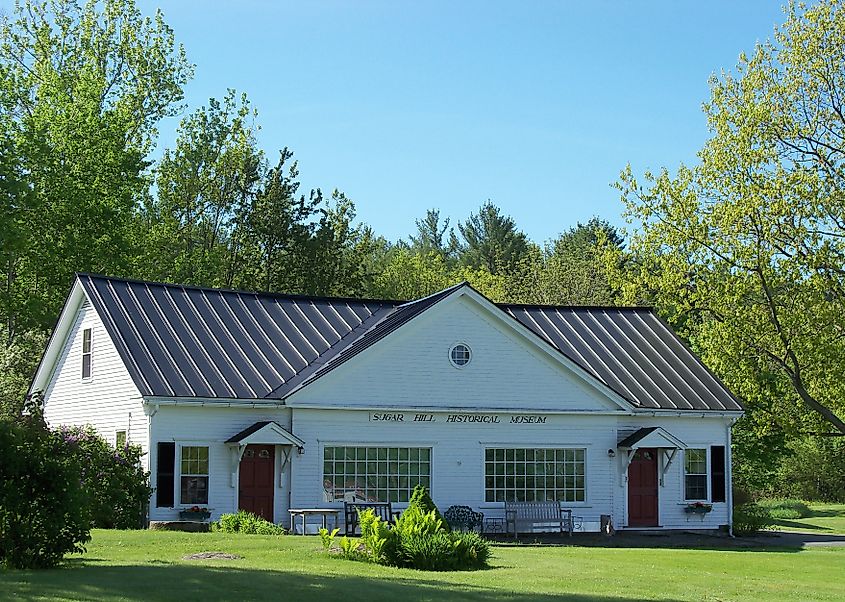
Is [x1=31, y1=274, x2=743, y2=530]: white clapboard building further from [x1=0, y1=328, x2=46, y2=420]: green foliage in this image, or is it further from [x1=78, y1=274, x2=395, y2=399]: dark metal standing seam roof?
[x1=0, y1=328, x2=46, y2=420]: green foliage

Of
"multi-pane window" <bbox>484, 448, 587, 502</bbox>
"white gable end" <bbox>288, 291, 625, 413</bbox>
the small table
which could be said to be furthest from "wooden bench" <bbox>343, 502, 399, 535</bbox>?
"multi-pane window" <bbox>484, 448, 587, 502</bbox>

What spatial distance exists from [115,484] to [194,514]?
6.25 ft

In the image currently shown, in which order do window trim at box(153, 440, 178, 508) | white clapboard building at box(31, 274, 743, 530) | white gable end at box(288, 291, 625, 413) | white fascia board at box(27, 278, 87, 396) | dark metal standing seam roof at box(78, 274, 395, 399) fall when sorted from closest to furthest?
window trim at box(153, 440, 178, 508) < white clapboard building at box(31, 274, 743, 530) < dark metal standing seam roof at box(78, 274, 395, 399) < white gable end at box(288, 291, 625, 413) < white fascia board at box(27, 278, 87, 396)

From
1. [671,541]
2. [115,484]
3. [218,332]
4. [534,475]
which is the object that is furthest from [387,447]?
[671,541]

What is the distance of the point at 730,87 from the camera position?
122 ft

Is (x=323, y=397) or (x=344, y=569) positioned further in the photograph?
(x=323, y=397)

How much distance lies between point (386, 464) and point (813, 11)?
61.8 ft

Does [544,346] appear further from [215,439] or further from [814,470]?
[814,470]

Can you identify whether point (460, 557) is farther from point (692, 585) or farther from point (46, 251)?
point (46, 251)

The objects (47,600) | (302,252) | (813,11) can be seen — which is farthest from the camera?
(302,252)

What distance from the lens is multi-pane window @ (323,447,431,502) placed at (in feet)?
94.0

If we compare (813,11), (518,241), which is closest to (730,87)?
(813,11)

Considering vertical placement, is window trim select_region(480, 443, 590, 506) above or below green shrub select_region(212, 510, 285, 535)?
above

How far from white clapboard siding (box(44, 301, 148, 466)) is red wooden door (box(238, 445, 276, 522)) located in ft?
7.90
